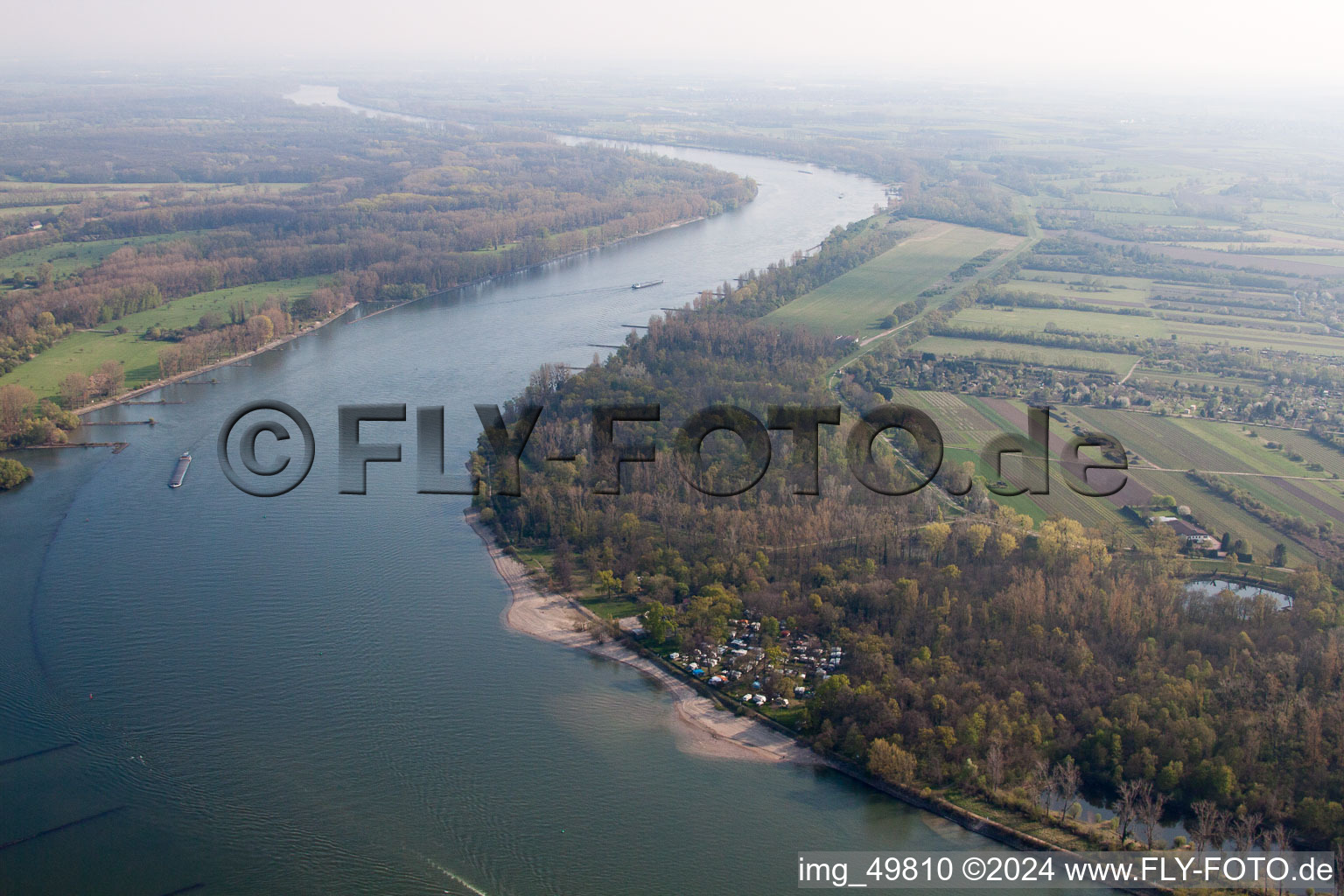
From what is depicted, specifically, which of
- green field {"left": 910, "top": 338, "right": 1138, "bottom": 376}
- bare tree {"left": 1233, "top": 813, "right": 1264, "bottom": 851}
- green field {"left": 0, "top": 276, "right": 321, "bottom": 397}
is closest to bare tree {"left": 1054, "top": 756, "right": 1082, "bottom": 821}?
bare tree {"left": 1233, "top": 813, "right": 1264, "bottom": 851}

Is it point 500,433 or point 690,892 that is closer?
point 690,892

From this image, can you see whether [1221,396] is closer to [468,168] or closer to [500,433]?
[500,433]

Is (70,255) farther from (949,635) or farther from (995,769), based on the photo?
(995,769)

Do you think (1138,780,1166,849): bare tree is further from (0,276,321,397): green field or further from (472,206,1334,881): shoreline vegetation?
(0,276,321,397): green field

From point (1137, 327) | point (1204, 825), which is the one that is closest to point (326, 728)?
point (1204, 825)

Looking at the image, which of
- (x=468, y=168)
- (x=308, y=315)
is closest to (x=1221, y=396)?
(x=308, y=315)

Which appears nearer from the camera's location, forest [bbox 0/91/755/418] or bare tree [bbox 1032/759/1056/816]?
bare tree [bbox 1032/759/1056/816]
